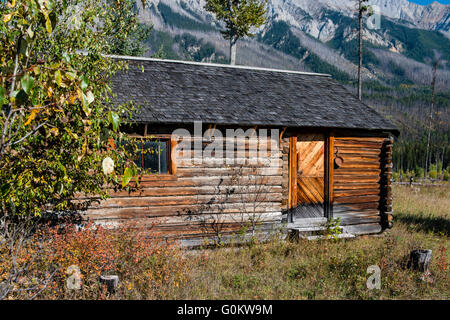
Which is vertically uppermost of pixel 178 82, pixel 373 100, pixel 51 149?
pixel 373 100

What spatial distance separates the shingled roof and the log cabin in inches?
1.4

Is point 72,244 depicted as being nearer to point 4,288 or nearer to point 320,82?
point 4,288

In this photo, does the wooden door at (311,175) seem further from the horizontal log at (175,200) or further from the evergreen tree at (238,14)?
the evergreen tree at (238,14)

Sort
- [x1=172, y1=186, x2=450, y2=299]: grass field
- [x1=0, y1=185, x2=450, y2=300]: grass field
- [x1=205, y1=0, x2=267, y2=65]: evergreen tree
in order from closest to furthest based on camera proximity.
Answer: [x1=0, y1=185, x2=450, y2=300]: grass field → [x1=172, y1=186, x2=450, y2=299]: grass field → [x1=205, y1=0, x2=267, y2=65]: evergreen tree

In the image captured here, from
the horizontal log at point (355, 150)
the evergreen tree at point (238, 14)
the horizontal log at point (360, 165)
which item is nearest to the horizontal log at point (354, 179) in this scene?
the horizontal log at point (360, 165)

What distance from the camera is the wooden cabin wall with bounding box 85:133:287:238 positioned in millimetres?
8016

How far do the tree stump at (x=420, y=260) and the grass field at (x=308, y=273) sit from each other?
15 centimetres

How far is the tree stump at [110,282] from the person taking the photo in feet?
17.1

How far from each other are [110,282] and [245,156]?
475cm

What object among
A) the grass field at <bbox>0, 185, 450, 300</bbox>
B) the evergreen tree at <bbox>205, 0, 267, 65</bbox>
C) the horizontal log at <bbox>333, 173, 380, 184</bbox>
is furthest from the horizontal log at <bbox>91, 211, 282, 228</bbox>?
the evergreen tree at <bbox>205, 0, 267, 65</bbox>

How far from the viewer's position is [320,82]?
12648mm

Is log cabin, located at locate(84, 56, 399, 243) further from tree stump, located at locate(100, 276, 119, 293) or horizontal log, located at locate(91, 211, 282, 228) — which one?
tree stump, located at locate(100, 276, 119, 293)
